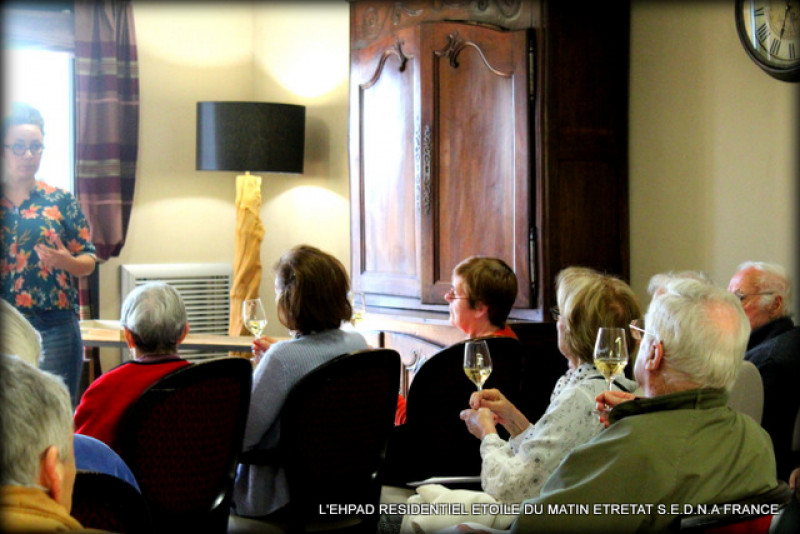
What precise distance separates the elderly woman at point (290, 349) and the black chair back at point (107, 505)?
100 centimetres

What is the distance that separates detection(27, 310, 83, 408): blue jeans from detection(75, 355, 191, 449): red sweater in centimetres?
135

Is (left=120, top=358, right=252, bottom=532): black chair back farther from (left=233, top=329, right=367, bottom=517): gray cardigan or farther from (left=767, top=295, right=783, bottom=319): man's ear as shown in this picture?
(left=767, top=295, right=783, bottom=319): man's ear

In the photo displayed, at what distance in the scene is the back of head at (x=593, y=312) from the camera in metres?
2.14

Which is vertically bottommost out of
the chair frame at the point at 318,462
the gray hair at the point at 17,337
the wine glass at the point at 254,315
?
the chair frame at the point at 318,462

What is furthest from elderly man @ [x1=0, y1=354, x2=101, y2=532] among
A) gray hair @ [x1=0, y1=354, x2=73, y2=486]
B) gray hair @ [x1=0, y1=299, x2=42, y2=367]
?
gray hair @ [x1=0, y1=299, x2=42, y2=367]

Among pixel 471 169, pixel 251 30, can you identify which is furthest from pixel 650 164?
pixel 251 30

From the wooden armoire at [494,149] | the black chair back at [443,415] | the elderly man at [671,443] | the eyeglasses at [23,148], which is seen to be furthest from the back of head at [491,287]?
the eyeglasses at [23,148]

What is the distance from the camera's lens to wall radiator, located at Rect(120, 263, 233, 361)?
5.98 meters

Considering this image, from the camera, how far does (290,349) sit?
2523 mm

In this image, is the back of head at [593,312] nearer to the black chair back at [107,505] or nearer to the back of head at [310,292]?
the back of head at [310,292]

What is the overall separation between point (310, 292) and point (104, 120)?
3586mm

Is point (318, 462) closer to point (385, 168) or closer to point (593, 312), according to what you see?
point (593, 312)

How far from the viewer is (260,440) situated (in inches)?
98.2

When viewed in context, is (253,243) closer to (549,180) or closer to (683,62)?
(549,180)
